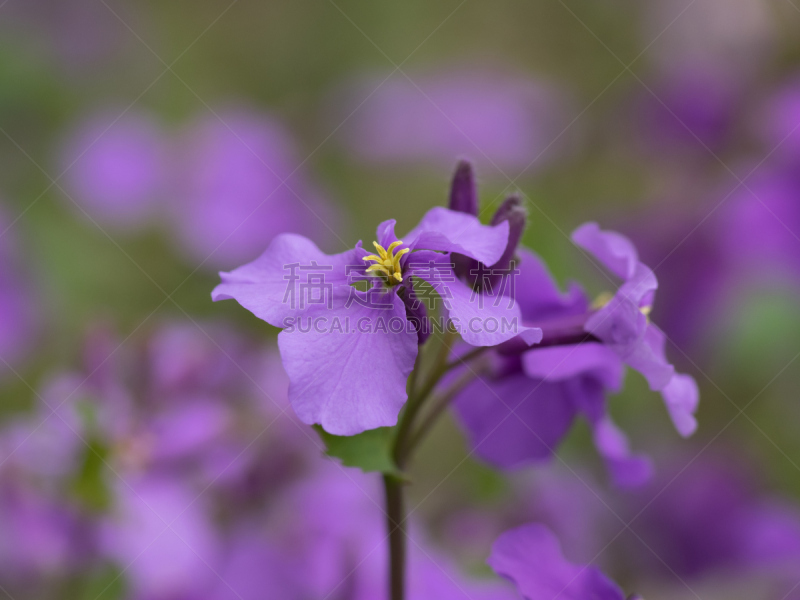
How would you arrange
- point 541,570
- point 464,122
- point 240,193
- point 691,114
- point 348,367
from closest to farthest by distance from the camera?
1. point 348,367
2. point 541,570
3. point 691,114
4. point 240,193
5. point 464,122

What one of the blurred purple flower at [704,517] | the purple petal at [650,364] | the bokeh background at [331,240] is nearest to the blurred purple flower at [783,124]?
the bokeh background at [331,240]

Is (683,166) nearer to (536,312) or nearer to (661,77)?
(661,77)

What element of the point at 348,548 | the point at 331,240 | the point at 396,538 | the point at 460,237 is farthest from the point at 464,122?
the point at 396,538

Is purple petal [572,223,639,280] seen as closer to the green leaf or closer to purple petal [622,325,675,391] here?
purple petal [622,325,675,391]

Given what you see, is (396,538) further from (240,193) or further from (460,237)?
(240,193)

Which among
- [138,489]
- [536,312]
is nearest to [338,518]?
[138,489]

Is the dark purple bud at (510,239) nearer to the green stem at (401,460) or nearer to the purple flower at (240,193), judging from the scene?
the green stem at (401,460)

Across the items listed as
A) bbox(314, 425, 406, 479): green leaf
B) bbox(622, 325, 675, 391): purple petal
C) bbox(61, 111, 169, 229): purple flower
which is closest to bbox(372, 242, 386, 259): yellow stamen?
bbox(314, 425, 406, 479): green leaf

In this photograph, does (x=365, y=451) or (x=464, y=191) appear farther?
(x=464, y=191)
